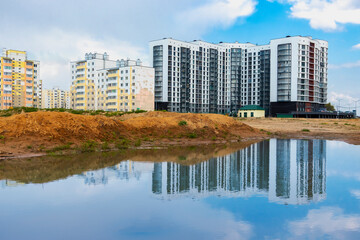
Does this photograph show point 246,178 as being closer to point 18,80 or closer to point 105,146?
point 105,146

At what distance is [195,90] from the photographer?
157 metres

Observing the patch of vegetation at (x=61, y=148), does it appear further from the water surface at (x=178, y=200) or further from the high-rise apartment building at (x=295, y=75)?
the high-rise apartment building at (x=295, y=75)

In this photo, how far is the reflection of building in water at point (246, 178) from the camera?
1487 centimetres

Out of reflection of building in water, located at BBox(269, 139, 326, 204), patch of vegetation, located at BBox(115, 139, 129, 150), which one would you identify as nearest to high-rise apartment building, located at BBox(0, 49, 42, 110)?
patch of vegetation, located at BBox(115, 139, 129, 150)

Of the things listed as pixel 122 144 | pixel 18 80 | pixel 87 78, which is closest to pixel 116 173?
pixel 122 144

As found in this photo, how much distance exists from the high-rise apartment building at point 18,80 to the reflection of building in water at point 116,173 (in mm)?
129324

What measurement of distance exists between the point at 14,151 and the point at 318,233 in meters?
22.2

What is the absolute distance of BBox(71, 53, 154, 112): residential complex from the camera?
125 meters

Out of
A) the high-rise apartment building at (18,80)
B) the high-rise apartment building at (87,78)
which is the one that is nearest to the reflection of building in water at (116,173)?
the high-rise apartment building at (87,78)

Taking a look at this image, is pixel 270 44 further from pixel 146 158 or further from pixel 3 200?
pixel 3 200

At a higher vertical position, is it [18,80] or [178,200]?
[18,80]

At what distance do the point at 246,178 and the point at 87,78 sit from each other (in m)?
126

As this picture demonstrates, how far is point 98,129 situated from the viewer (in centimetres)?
3312

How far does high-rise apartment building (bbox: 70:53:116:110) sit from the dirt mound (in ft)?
304
